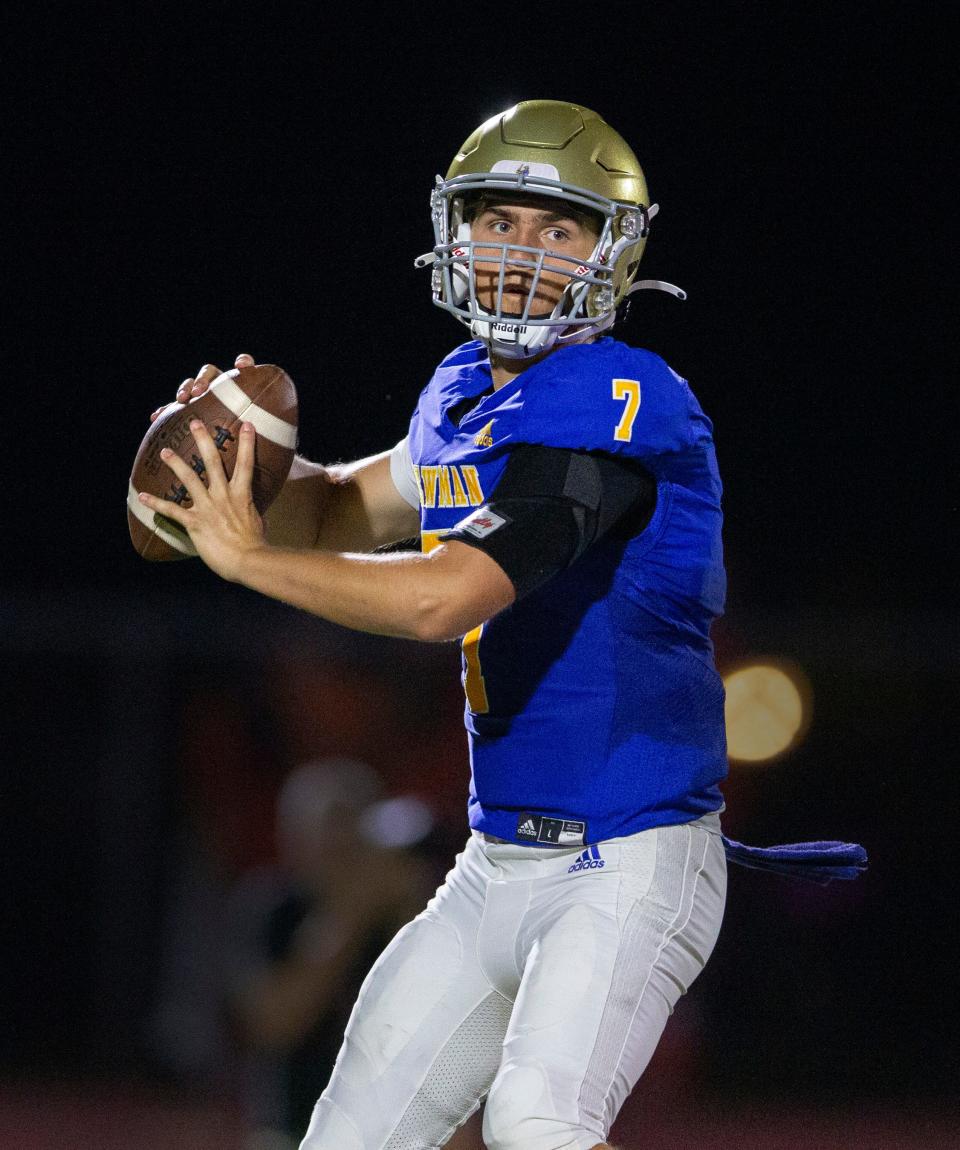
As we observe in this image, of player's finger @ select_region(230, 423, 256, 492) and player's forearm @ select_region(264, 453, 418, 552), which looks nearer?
player's finger @ select_region(230, 423, 256, 492)

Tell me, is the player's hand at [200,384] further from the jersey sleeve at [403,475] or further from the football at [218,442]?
the jersey sleeve at [403,475]

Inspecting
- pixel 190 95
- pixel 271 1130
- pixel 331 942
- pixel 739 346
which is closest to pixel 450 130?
pixel 190 95

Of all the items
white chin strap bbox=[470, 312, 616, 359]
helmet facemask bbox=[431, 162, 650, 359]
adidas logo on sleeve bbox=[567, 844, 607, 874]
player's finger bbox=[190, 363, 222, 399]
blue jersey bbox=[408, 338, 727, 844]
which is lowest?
adidas logo on sleeve bbox=[567, 844, 607, 874]

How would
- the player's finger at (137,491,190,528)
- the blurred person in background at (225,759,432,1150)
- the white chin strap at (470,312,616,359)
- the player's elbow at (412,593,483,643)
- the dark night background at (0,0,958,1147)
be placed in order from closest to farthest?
the player's elbow at (412,593,483,643)
the player's finger at (137,491,190,528)
the white chin strap at (470,312,616,359)
the blurred person in background at (225,759,432,1150)
the dark night background at (0,0,958,1147)

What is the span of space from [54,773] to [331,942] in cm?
190

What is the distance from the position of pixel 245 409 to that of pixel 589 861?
32.2 inches

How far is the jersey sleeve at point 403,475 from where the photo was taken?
8.82 ft

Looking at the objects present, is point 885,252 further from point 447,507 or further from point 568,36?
point 447,507

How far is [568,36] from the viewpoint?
5.55m

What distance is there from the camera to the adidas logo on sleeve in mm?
2047

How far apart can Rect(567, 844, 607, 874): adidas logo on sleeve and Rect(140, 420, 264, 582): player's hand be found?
2.04ft

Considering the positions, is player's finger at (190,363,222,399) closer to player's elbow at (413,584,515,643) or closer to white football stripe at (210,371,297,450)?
white football stripe at (210,371,297,450)

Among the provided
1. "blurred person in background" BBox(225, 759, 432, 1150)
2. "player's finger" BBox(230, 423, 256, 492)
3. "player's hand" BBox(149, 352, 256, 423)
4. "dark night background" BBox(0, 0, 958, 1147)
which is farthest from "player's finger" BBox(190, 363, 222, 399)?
"dark night background" BBox(0, 0, 958, 1147)

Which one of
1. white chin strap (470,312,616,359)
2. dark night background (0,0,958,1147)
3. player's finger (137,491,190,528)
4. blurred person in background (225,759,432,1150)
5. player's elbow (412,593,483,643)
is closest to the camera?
player's elbow (412,593,483,643)
